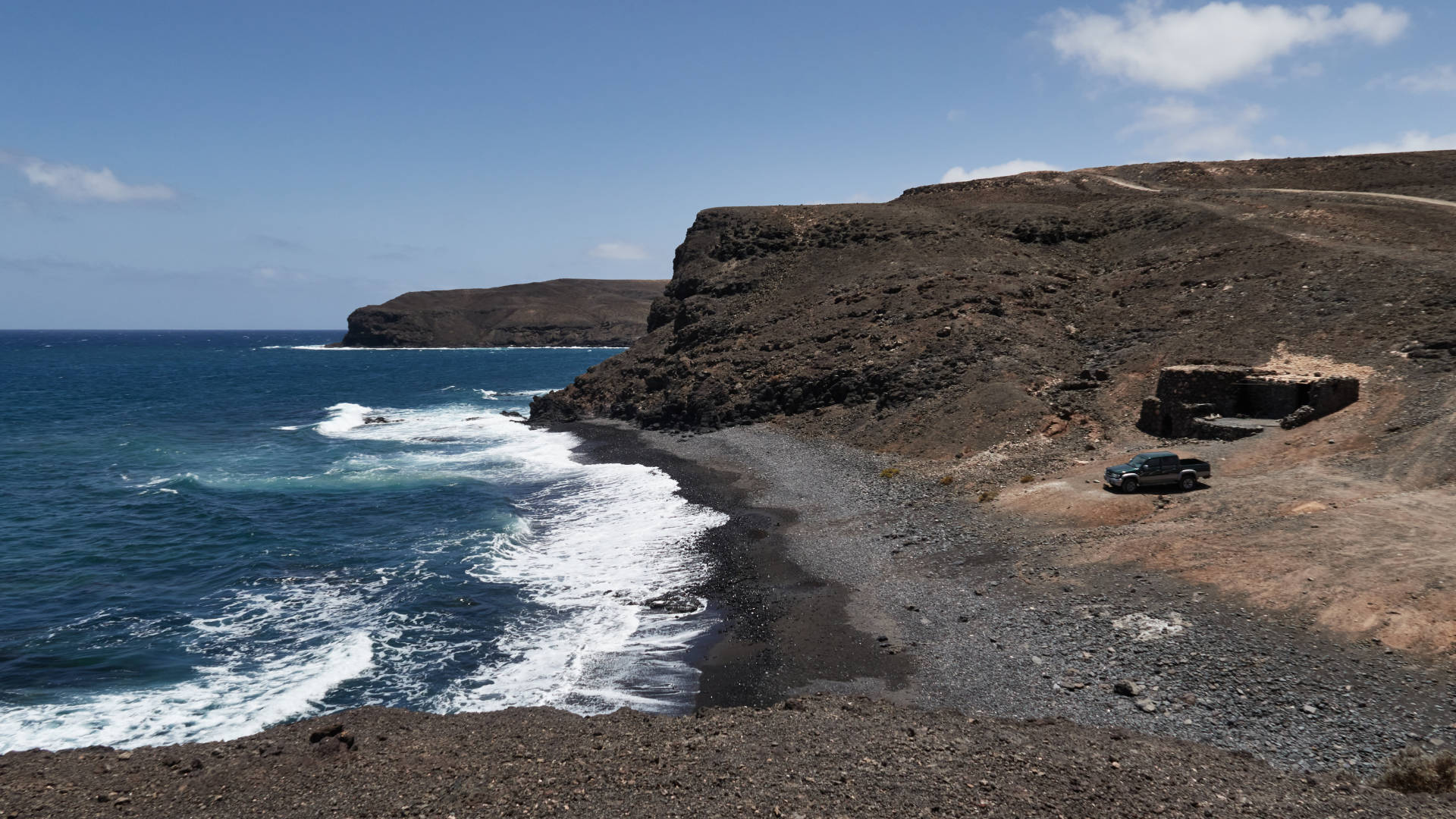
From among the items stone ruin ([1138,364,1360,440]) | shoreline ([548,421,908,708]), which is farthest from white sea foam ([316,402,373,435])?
stone ruin ([1138,364,1360,440])

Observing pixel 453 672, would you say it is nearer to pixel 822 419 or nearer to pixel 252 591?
pixel 252 591

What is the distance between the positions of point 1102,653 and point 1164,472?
12338mm

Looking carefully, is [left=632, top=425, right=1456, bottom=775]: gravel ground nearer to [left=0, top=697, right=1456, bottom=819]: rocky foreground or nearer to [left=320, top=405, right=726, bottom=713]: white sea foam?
[left=0, top=697, right=1456, bottom=819]: rocky foreground

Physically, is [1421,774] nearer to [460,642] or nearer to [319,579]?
[460,642]

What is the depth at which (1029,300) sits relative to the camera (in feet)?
189

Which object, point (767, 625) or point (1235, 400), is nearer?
point (767, 625)

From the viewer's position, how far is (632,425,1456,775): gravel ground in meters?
16.5

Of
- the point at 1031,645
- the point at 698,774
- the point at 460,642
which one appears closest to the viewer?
the point at 698,774

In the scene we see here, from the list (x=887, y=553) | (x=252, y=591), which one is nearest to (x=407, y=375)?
(x=252, y=591)

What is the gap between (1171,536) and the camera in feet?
85.2

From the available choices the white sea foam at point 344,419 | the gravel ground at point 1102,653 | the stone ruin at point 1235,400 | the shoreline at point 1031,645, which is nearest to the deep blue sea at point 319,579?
the shoreline at point 1031,645

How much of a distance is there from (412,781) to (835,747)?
8179 millimetres

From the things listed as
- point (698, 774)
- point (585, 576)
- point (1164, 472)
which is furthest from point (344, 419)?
point (698, 774)

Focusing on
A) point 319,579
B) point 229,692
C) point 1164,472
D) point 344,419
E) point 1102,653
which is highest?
point 344,419
